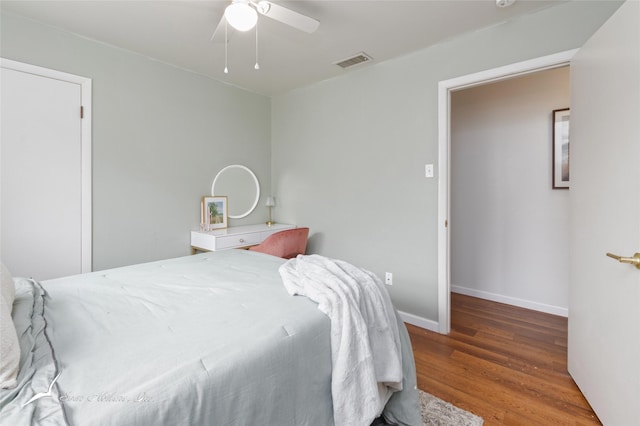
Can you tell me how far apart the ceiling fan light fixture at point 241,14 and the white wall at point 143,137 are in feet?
4.97

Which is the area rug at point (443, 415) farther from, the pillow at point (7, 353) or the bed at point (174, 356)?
the pillow at point (7, 353)

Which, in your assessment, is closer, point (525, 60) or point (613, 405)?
point (613, 405)

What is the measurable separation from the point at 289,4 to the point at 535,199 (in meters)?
2.75

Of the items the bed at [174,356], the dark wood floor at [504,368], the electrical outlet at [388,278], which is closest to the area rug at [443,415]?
the dark wood floor at [504,368]

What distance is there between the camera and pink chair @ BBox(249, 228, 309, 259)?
9.01 ft

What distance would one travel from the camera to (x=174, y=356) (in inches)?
34.9

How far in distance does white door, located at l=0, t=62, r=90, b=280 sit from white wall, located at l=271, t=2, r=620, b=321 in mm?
1991

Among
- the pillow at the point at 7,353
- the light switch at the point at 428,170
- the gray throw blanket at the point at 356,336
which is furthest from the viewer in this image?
the light switch at the point at 428,170

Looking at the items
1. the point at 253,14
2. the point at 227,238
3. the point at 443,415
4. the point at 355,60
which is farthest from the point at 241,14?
the point at 443,415

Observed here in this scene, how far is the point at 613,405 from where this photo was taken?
1.41m

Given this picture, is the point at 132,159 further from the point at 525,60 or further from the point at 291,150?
the point at 525,60

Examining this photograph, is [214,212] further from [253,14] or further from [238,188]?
[253,14]

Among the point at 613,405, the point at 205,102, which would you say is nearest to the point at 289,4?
the point at 205,102

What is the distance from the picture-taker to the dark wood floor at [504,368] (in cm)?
164
